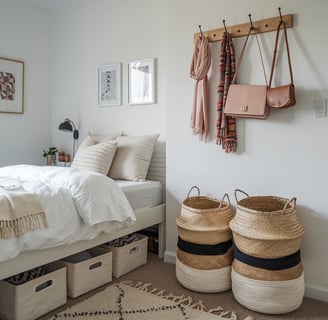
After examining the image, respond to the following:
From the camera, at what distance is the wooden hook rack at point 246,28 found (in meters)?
2.19

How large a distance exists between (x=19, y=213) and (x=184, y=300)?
1159mm

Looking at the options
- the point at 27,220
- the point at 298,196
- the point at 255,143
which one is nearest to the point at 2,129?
the point at 27,220

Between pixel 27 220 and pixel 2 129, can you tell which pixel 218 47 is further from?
pixel 2 129

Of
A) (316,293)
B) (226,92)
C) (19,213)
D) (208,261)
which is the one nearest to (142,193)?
(208,261)

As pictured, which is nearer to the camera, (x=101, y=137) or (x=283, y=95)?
(x=283, y=95)

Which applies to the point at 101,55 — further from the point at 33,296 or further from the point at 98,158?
the point at 33,296

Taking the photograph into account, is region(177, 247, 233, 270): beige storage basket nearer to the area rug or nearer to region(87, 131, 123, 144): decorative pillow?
the area rug

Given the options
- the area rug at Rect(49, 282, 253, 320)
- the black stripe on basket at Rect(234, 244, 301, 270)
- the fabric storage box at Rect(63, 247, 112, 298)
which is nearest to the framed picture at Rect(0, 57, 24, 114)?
the fabric storage box at Rect(63, 247, 112, 298)

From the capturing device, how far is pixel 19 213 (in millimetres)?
1759

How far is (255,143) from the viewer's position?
2373 millimetres

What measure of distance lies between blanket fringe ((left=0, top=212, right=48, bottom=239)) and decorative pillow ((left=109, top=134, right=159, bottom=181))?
3.68 ft

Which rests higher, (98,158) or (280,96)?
(280,96)

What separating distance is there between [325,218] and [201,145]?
3.29 feet

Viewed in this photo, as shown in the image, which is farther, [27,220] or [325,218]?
[325,218]
